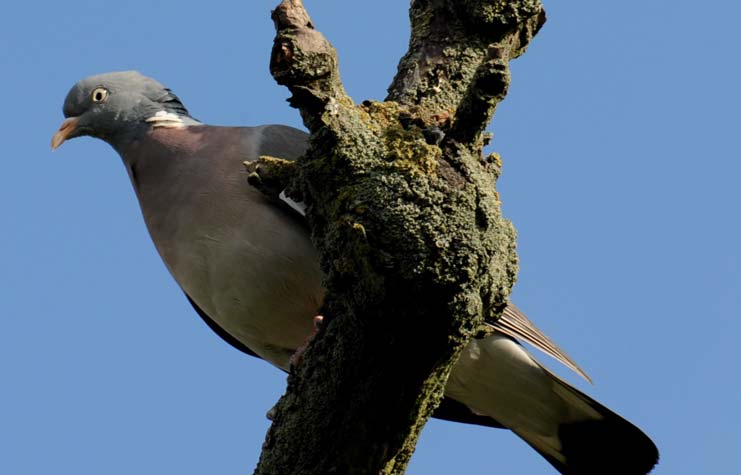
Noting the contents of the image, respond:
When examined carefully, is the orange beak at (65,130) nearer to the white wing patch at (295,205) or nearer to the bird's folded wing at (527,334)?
the white wing patch at (295,205)

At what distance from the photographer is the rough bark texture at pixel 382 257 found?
2826 mm

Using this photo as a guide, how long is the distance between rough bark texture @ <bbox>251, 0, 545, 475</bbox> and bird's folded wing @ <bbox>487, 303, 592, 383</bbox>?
5.15 ft

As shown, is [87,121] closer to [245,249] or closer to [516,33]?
[245,249]

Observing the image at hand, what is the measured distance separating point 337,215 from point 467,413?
248 centimetres

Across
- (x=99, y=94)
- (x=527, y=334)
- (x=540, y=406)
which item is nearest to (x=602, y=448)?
(x=540, y=406)

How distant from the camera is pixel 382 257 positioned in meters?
2.81

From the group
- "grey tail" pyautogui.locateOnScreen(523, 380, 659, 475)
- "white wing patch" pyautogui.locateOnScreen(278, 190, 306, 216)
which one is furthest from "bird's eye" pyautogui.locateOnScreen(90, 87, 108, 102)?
"grey tail" pyautogui.locateOnScreen(523, 380, 659, 475)

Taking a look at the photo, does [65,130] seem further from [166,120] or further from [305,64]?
[305,64]

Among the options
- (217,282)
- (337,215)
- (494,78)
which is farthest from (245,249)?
(494,78)

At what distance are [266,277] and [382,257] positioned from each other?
1.74 metres

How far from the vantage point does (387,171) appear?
296 centimetres

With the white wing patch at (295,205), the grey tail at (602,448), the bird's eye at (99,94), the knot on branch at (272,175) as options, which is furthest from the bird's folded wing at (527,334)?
the bird's eye at (99,94)

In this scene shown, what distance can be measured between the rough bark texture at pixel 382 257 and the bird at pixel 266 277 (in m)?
1.34

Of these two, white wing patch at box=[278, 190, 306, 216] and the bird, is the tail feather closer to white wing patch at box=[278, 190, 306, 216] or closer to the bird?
the bird
